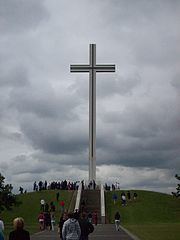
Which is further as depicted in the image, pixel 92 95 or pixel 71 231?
pixel 92 95

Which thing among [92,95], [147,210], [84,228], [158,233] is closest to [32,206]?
[147,210]

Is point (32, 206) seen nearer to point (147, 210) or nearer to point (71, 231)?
point (147, 210)

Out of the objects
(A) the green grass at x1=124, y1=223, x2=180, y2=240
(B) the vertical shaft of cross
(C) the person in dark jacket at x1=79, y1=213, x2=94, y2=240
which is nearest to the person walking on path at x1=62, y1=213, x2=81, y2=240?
(C) the person in dark jacket at x1=79, y1=213, x2=94, y2=240

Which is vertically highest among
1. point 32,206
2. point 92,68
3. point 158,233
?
point 92,68

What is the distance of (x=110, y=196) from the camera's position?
53969 mm

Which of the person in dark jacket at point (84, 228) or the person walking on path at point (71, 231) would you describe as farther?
the person in dark jacket at point (84, 228)


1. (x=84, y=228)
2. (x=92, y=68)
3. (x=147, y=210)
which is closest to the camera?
(x=84, y=228)

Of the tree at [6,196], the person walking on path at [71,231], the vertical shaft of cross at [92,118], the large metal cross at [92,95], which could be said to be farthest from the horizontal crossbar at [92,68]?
the person walking on path at [71,231]

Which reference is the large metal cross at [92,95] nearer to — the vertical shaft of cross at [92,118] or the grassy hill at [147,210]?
the vertical shaft of cross at [92,118]

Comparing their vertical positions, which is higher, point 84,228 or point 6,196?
point 6,196

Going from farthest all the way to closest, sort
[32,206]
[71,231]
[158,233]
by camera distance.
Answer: [32,206] → [158,233] → [71,231]

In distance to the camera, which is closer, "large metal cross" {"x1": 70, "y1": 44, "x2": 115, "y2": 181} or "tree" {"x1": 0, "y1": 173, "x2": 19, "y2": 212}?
"tree" {"x1": 0, "y1": 173, "x2": 19, "y2": 212}

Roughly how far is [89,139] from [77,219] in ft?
145

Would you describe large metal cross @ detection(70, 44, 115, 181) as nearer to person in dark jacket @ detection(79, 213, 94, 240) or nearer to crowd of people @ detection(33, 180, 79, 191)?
crowd of people @ detection(33, 180, 79, 191)
